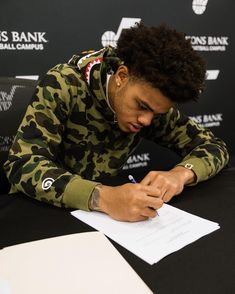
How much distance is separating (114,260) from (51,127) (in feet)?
1.51

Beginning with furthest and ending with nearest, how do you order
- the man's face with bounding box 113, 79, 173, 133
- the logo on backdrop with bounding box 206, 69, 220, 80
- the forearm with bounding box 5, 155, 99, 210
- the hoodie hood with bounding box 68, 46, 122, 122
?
the logo on backdrop with bounding box 206, 69, 220, 80, the hoodie hood with bounding box 68, 46, 122, 122, the man's face with bounding box 113, 79, 173, 133, the forearm with bounding box 5, 155, 99, 210

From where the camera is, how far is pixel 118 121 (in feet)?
3.38

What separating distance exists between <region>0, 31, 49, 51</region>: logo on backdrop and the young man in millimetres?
→ 725

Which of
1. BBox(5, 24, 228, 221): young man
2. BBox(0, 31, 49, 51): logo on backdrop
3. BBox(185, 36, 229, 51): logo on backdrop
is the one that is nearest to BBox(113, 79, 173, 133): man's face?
BBox(5, 24, 228, 221): young man

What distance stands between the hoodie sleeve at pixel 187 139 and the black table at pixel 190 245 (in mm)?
110

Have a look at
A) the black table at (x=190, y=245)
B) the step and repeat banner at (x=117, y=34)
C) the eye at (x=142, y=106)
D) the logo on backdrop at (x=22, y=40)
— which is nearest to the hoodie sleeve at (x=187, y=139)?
the black table at (x=190, y=245)

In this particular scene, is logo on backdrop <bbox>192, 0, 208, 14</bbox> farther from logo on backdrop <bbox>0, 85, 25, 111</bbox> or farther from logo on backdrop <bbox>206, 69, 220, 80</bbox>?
logo on backdrop <bbox>0, 85, 25, 111</bbox>

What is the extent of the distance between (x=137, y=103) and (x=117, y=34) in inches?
43.9

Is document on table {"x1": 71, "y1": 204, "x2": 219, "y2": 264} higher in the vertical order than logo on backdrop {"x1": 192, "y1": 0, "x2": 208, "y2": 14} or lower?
lower

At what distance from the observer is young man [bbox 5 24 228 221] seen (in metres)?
0.77

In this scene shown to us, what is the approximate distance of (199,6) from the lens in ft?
7.14

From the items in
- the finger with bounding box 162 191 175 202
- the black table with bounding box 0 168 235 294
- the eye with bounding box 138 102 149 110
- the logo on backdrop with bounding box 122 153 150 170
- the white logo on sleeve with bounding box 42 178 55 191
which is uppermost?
the eye with bounding box 138 102 149 110

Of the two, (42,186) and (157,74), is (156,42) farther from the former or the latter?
(42,186)

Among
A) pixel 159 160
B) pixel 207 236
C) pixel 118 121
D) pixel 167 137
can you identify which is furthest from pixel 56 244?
pixel 159 160
